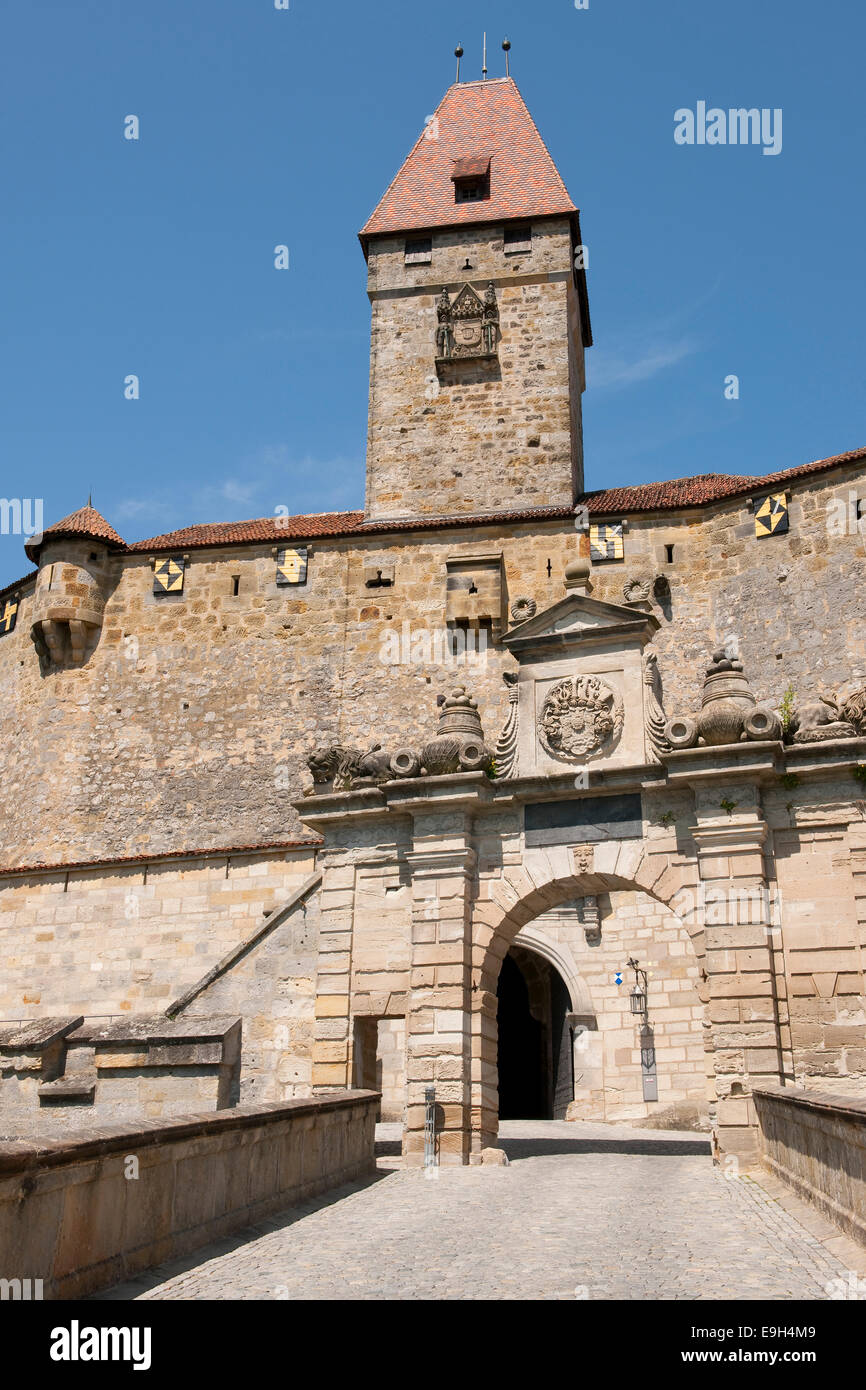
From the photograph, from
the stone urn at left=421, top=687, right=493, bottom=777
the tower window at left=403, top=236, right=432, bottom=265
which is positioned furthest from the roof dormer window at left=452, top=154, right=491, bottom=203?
the stone urn at left=421, top=687, right=493, bottom=777

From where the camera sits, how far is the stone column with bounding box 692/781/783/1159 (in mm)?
11008

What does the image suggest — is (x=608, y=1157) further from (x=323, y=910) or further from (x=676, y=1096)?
(x=676, y=1096)

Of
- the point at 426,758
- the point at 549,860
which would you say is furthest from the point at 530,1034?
the point at 426,758

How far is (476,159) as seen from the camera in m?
34.3

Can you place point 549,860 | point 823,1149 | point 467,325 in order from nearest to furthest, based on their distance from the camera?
point 823,1149 < point 549,860 < point 467,325

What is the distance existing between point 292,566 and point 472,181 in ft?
41.6

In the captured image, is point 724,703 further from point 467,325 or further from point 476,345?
point 467,325

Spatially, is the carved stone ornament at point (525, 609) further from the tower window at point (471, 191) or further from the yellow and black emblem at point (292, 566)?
the tower window at point (471, 191)

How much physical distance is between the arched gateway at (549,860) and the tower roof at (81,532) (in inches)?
662

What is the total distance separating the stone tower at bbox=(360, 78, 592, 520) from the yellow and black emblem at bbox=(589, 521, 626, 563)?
190 centimetres

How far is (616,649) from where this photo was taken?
42.4ft

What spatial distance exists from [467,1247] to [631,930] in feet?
45.6

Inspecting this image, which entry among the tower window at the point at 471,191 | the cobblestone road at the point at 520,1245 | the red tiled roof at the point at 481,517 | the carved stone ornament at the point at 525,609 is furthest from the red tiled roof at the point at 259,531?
the cobblestone road at the point at 520,1245

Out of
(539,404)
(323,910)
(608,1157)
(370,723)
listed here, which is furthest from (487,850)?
(539,404)
